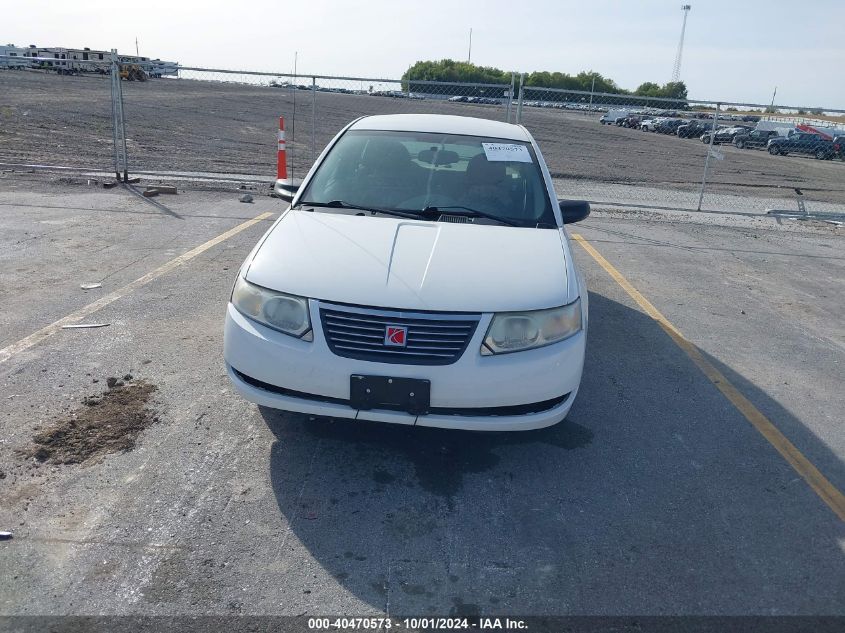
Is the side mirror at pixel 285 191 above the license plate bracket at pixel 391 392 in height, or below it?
above

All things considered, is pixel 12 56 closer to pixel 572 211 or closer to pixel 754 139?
pixel 572 211

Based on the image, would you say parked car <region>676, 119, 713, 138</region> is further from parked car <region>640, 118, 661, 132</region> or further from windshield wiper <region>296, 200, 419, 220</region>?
windshield wiper <region>296, 200, 419, 220</region>

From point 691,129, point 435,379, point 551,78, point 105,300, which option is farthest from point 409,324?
point 551,78

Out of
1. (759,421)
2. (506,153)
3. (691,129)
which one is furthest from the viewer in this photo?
(691,129)

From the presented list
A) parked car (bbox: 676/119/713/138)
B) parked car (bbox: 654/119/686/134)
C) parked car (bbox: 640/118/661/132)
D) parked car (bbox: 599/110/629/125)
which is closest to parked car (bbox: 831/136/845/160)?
parked car (bbox: 676/119/713/138)

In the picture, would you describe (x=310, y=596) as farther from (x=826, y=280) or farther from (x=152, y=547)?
(x=826, y=280)

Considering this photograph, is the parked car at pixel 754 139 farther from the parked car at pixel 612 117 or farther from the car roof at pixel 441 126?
the car roof at pixel 441 126

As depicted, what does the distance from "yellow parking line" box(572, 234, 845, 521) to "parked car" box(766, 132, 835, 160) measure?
32866 millimetres

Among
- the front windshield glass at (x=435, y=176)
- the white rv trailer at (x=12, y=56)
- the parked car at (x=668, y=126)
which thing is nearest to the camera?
the front windshield glass at (x=435, y=176)

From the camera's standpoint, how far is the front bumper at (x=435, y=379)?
3229 millimetres

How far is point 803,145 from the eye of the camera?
34.3m

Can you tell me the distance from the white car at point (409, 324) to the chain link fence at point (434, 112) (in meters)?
8.14

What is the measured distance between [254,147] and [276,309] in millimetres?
17959

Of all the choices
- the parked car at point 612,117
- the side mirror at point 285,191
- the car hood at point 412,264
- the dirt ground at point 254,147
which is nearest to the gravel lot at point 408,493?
the car hood at point 412,264
